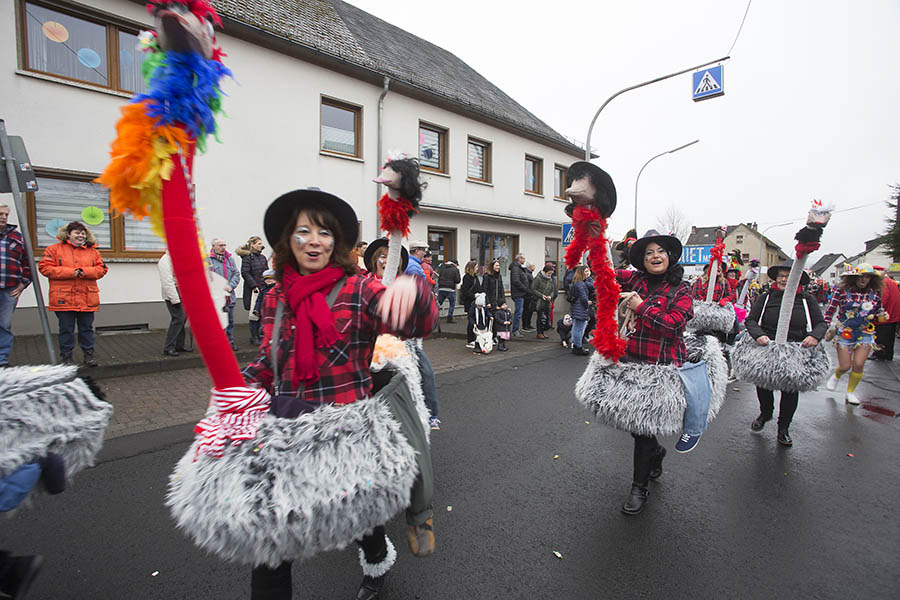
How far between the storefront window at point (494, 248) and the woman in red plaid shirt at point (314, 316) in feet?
45.1

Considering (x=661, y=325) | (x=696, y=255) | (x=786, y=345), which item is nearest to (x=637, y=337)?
(x=661, y=325)

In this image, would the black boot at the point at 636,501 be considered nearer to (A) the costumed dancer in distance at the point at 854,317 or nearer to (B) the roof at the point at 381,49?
(A) the costumed dancer in distance at the point at 854,317

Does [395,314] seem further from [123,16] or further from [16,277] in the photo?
[123,16]

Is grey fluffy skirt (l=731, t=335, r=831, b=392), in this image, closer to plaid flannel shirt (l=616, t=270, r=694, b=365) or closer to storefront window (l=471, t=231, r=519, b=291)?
plaid flannel shirt (l=616, t=270, r=694, b=365)

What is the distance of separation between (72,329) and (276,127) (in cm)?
641

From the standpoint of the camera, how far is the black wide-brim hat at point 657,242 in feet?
11.0

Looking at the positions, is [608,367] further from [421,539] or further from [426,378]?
[421,539]

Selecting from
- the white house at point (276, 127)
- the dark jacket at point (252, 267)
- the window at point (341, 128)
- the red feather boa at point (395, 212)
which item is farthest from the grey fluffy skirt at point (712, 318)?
the window at point (341, 128)

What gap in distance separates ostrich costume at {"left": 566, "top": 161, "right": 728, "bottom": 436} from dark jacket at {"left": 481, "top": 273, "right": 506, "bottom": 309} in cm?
633

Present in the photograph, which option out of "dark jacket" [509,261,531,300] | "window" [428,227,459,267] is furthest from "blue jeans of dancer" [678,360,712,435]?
"window" [428,227,459,267]

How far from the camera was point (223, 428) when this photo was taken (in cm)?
154

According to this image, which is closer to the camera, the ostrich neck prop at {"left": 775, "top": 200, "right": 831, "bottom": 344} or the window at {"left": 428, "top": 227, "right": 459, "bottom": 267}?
the ostrich neck prop at {"left": 775, "top": 200, "right": 831, "bottom": 344}

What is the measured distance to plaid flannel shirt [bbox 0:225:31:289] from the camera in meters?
5.31

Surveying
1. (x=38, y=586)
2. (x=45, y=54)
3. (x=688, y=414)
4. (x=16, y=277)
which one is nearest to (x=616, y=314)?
(x=688, y=414)
